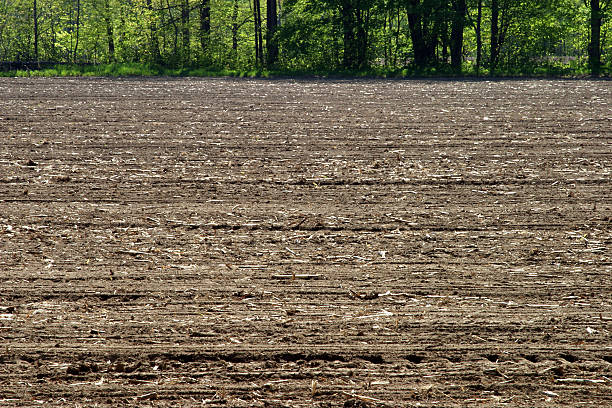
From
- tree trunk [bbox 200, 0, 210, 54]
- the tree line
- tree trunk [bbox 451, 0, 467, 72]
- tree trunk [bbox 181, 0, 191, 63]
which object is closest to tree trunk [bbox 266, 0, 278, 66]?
the tree line

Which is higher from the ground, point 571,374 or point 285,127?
point 285,127

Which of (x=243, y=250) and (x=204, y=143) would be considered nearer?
(x=243, y=250)

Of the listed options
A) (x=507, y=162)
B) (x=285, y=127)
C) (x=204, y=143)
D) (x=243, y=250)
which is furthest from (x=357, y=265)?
(x=285, y=127)

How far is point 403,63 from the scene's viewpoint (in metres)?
32.4

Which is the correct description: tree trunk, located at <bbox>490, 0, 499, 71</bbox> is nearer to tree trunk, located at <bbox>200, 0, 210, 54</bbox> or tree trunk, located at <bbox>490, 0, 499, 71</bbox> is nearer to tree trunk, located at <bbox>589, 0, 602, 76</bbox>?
tree trunk, located at <bbox>589, 0, 602, 76</bbox>

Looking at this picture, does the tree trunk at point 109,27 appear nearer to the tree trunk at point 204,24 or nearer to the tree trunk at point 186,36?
the tree trunk at point 186,36

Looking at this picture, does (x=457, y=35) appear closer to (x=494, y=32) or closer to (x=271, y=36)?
(x=494, y=32)

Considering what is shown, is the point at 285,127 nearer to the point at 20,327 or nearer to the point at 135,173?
the point at 135,173

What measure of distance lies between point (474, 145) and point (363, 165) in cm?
260

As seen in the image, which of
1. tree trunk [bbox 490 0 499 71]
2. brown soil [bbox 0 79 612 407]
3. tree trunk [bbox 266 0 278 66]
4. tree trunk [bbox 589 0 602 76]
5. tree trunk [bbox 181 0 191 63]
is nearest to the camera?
brown soil [bbox 0 79 612 407]

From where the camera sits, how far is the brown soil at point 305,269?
3.96 meters

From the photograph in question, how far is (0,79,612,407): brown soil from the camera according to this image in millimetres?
3955

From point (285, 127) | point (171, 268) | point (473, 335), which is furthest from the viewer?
point (285, 127)

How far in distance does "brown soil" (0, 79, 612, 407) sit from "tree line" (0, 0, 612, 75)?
66.1 feet
